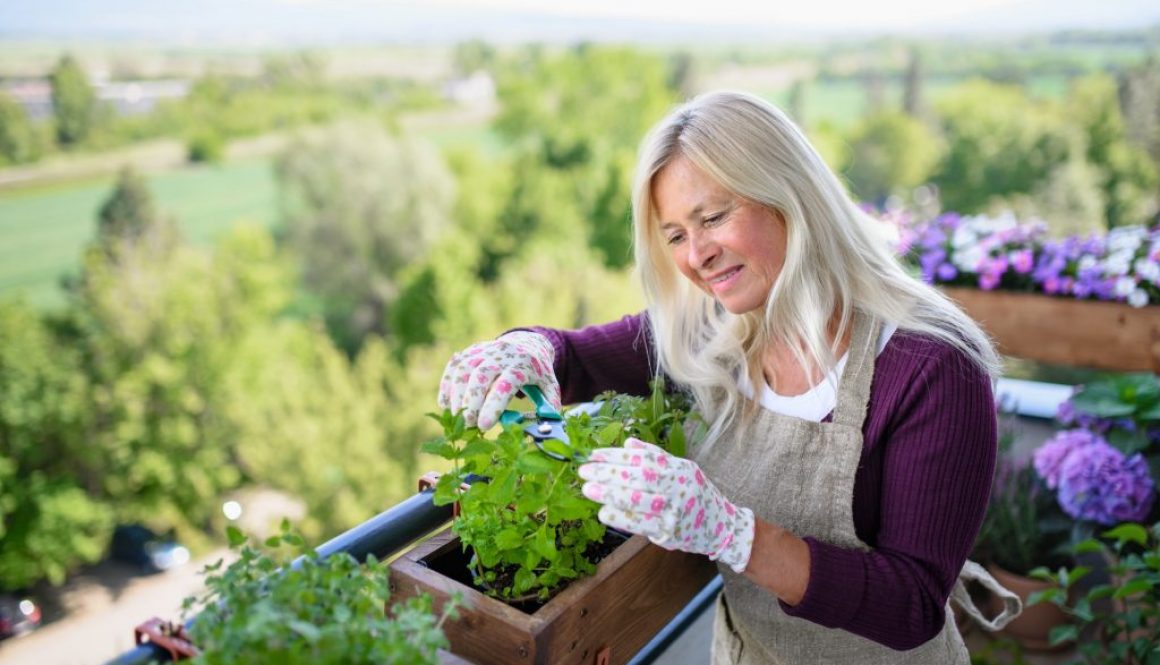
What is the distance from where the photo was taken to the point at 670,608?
119 cm

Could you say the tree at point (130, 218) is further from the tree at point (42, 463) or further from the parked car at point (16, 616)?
the parked car at point (16, 616)

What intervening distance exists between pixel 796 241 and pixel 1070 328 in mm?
1779

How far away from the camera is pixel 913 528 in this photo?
1.14 metres

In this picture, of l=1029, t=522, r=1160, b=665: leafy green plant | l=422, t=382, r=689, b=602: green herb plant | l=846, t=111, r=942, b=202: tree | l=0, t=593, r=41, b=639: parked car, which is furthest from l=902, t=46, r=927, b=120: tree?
l=422, t=382, r=689, b=602: green herb plant

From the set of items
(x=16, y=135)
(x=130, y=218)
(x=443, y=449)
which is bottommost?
(x=130, y=218)

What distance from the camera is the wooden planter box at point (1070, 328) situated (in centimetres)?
253

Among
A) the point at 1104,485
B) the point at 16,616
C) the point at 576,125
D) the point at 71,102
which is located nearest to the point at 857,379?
the point at 1104,485

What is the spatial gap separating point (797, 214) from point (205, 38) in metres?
49.9

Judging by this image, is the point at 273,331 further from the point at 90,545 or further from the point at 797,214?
the point at 797,214

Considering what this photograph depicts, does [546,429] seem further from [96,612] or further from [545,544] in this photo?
[96,612]

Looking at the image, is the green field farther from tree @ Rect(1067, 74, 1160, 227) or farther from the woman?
tree @ Rect(1067, 74, 1160, 227)

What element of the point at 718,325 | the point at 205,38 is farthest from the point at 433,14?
the point at 718,325

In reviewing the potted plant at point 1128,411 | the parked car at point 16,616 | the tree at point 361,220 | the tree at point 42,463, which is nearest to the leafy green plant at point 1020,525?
the potted plant at point 1128,411

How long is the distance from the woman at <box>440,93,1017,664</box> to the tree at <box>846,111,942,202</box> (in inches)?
1634
